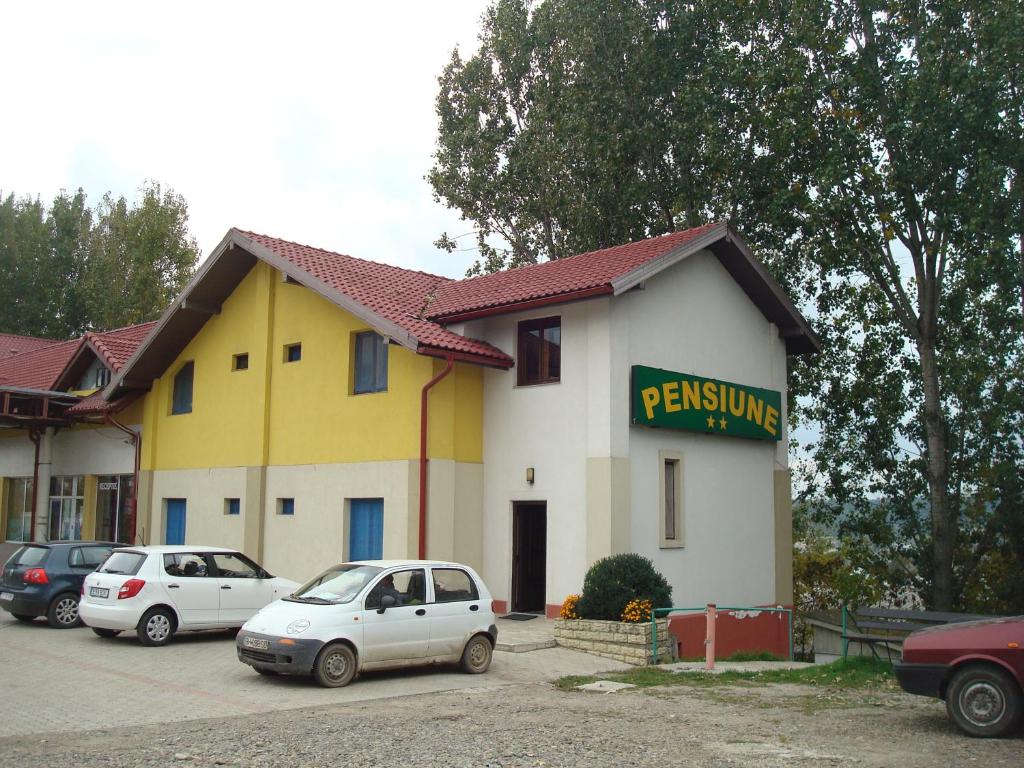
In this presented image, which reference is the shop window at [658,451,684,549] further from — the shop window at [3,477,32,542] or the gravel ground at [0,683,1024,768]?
the shop window at [3,477,32,542]

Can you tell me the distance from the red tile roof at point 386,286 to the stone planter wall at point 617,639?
207 inches

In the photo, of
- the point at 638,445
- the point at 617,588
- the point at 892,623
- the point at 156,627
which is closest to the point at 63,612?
the point at 156,627

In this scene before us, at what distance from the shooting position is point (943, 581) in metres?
22.6

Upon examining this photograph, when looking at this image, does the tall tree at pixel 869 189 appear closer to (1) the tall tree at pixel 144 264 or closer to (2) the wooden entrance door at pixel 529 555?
(2) the wooden entrance door at pixel 529 555

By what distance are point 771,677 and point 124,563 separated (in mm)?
9521

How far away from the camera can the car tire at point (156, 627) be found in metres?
14.6

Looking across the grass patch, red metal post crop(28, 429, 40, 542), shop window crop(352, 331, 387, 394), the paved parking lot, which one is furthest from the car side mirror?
red metal post crop(28, 429, 40, 542)

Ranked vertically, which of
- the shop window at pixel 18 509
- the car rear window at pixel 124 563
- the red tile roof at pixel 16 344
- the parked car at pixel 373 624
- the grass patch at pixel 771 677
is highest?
the red tile roof at pixel 16 344

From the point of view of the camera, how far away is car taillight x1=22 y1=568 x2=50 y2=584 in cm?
1681

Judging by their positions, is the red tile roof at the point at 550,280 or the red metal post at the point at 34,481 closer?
the red tile roof at the point at 550,280

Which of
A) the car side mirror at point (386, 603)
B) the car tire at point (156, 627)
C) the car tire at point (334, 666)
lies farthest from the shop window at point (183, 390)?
the car tire at point (334, 666)

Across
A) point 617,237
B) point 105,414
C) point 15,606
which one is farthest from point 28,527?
point 617,237

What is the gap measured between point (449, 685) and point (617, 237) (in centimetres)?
2085

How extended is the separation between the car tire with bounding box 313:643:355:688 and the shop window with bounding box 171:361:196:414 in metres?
14.0
